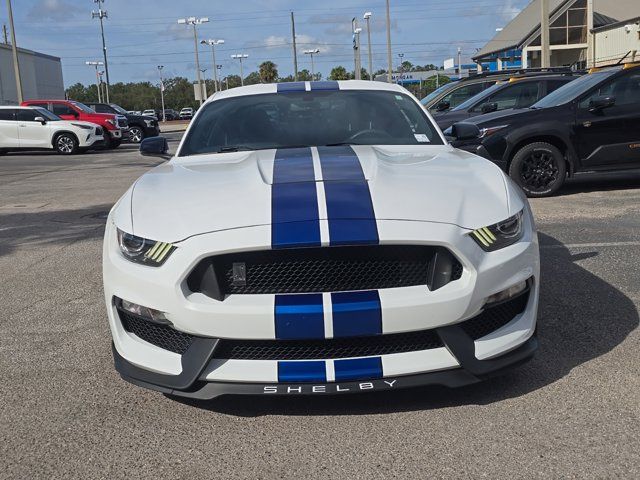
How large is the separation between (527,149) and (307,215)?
21.6 feet

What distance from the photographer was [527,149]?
8805 mm

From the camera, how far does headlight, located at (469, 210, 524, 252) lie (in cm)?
290

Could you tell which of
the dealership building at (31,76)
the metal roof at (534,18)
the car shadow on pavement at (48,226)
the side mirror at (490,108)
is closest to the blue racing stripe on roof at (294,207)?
the car shadow on pavement at (48,226)

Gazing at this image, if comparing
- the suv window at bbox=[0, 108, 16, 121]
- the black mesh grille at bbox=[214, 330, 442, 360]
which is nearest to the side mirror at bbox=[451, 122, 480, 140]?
the black mesh grille at bbox=[214, 330, 442, 360]

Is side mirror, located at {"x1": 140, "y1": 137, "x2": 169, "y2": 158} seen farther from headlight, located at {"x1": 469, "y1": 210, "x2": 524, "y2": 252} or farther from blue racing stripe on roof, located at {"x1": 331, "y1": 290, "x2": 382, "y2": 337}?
headlight, located at {"x1": 469, "y1": 210, "x2": 524, "y2": 252}

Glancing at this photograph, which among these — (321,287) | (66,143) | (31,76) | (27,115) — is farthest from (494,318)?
(31,76)

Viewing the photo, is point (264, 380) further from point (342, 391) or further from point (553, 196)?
point (553, 196)

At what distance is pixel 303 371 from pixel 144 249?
867 millimetres

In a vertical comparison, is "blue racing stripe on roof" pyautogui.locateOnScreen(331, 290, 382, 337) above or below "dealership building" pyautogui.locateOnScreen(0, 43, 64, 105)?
below

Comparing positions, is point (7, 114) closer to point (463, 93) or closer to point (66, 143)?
point (66, 143)

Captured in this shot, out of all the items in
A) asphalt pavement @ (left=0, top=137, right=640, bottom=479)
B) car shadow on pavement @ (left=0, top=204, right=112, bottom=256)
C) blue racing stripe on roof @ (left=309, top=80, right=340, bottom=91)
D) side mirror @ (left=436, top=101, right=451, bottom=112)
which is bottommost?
asphalt pavement @ (left=0, top=137, right=640, bottom=479)

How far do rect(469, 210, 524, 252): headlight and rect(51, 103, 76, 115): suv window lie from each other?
23.8 metres

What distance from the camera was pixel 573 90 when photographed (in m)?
9.31

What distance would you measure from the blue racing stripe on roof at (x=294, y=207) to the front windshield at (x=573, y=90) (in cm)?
657
